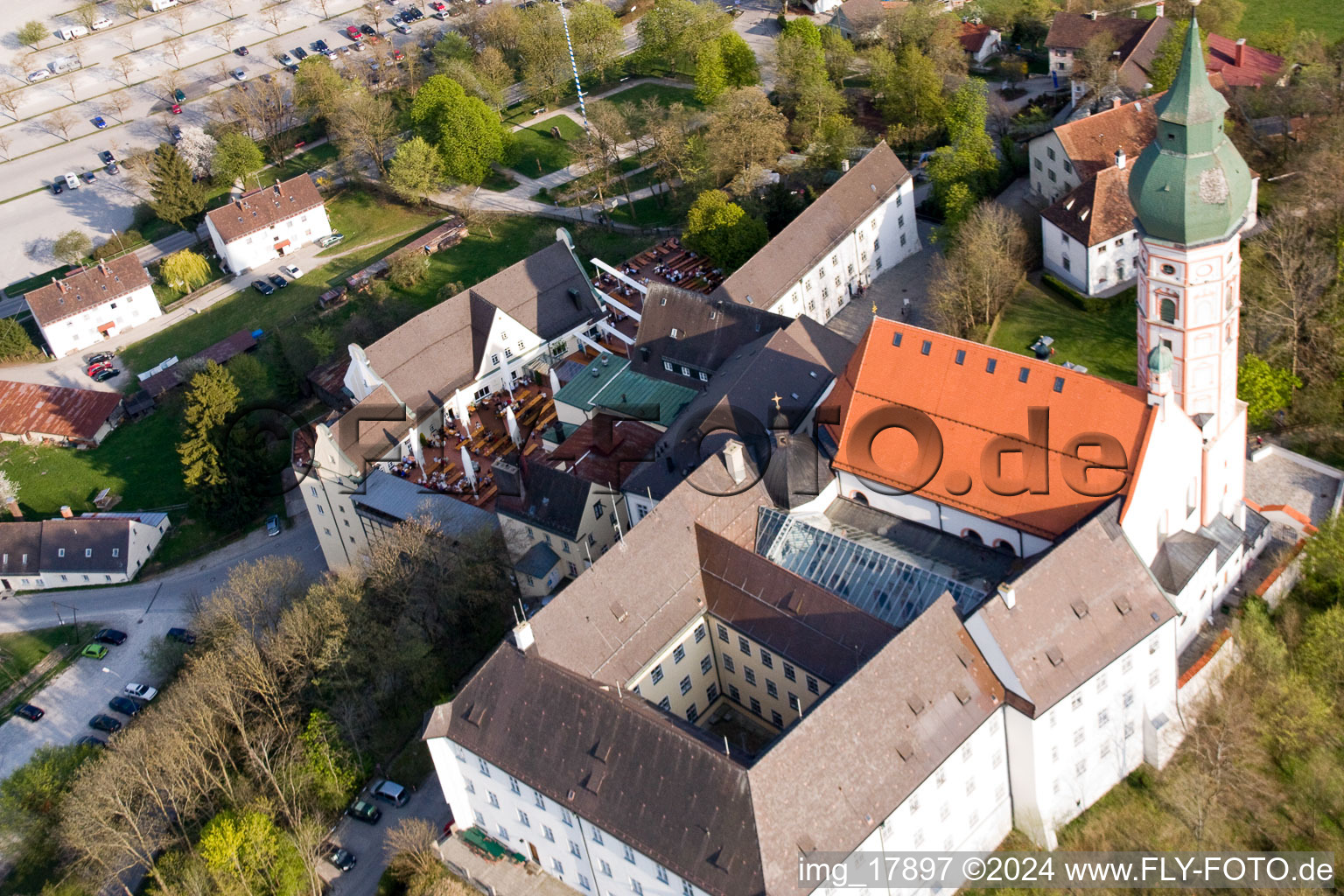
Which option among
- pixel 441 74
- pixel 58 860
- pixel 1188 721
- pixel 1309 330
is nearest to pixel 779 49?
pixel 441 74

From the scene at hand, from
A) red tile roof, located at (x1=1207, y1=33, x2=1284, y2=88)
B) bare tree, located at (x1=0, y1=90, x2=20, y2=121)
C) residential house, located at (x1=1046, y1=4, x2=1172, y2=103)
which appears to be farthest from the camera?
bare tree, located at (x1=0, y1=90, x2=20, y2=121)

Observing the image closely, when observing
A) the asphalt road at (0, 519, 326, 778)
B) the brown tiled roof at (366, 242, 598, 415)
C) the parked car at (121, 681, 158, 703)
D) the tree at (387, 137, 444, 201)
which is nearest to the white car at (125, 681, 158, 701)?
the parked car at (121, 681, 158, 703)

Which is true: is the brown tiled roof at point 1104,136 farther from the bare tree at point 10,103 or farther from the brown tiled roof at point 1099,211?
the bare tree at point 10,103

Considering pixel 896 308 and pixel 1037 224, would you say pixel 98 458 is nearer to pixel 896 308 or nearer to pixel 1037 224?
pixel 896 308

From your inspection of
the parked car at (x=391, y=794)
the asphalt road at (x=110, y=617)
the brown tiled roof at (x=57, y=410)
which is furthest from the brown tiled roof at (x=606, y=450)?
the brown tiled roof at (x=57, y=410)

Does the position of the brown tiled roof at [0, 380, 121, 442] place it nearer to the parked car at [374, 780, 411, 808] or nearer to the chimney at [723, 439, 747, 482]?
the parked car at [374, 780, 411, 808]

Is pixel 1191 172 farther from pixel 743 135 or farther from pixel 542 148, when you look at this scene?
pixel 542 148
